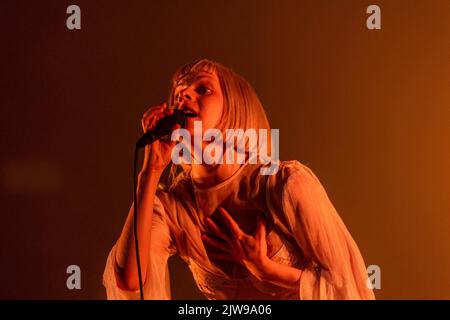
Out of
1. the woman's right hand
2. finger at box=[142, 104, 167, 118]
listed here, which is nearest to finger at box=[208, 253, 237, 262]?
the woman's right hand

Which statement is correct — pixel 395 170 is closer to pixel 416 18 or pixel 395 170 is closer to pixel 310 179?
pixel 310 179

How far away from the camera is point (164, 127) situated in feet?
6.70

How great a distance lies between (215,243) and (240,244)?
86 millimetres

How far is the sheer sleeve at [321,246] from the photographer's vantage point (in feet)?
6.46

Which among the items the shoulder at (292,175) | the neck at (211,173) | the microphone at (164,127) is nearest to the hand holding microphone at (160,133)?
the microphone at (164,127)

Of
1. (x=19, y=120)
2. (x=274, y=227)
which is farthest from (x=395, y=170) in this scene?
(x=19, y=120)

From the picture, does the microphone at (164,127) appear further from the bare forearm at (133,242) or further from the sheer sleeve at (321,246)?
the sheer sleeve at (321,246)

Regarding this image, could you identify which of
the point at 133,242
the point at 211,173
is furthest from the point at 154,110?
the point at 133,242

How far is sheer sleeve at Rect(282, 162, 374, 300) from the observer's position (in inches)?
77.5

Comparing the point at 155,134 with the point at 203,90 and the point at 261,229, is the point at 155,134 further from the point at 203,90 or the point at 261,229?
the point at 261,229

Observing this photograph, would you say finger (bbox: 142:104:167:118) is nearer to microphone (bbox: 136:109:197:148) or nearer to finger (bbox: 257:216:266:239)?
microphone (bbox: 136:109:197:148)

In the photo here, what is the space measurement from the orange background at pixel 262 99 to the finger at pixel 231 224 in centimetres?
22

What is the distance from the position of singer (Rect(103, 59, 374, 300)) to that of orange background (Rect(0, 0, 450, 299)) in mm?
58

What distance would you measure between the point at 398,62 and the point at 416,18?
0.17m
